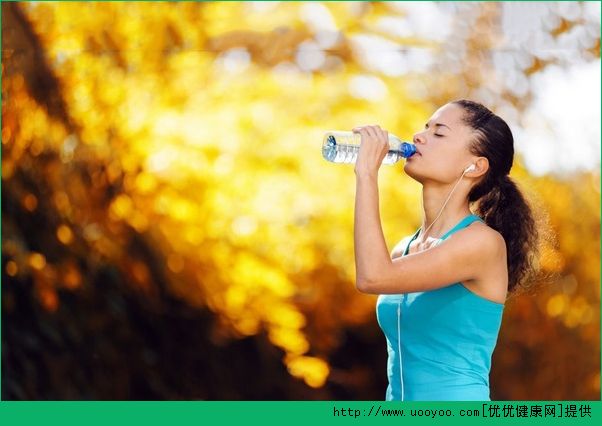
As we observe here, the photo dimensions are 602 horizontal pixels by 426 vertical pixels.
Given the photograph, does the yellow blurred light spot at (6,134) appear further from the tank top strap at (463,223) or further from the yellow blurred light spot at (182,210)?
the tank top strap at (463,223)

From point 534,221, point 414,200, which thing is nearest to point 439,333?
point 534,221

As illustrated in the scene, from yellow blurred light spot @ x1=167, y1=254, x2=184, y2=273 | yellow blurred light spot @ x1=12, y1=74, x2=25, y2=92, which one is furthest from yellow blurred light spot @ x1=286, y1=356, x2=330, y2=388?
yellow blurred light spot @ x1=12, y1=74, x2=25, y2=92

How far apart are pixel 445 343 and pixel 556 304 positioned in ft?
8.85

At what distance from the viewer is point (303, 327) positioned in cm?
410

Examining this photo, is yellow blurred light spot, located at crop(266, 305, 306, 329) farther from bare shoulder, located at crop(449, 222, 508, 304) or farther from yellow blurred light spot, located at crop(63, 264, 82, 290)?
bare shoulder, located at crop(449, 222, 508, 304)

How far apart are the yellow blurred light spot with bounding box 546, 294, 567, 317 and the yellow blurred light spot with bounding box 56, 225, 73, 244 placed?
2.24 m

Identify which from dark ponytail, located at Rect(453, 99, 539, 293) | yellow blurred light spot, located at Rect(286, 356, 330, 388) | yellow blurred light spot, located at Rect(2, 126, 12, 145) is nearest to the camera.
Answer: dark ponytail, located at Rect(453, 99, 539, 293)

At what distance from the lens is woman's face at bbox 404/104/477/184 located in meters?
1.63

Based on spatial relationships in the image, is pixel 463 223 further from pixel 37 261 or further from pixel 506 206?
pixel 37 261

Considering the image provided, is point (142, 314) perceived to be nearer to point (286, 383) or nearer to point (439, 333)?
point (286, 383)

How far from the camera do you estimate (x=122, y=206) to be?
13.1ft

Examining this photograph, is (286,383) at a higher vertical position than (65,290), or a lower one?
lower
